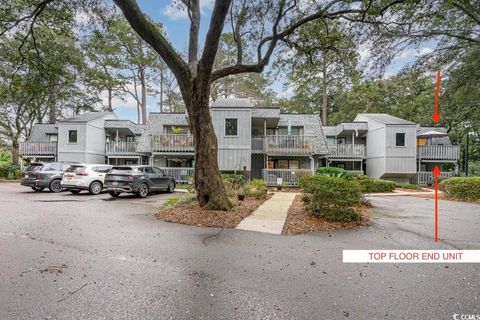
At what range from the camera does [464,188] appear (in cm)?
1341

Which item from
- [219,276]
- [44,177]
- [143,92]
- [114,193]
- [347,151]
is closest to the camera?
[219,276]

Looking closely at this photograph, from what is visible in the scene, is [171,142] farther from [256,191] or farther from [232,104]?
[256,191]

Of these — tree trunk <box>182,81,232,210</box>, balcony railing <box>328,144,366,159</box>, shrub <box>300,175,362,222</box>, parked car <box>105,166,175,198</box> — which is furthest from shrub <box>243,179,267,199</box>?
balcony railing <box>328,144,366,159</box>

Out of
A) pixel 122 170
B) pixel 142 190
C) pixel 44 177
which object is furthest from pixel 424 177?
pixel 44 177

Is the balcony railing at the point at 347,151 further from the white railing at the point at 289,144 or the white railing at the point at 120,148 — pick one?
the white railing at the point at 120,148

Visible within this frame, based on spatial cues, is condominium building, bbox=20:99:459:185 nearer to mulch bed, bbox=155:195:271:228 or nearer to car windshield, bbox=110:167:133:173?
car windshield, bbox=110:167:133:173

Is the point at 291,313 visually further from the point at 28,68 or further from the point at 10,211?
the point at 28,68

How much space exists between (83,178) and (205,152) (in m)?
9.51

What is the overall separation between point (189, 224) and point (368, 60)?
8396 mm

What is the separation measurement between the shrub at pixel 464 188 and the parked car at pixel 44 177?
2174 centimetres

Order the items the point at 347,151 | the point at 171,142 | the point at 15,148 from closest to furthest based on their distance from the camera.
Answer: the point at 171,142, the point at 347,151, the point at 15,148

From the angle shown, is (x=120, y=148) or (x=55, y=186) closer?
(x=55, y=186)

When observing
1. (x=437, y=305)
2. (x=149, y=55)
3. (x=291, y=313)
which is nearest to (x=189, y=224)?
(x=291, y=313)

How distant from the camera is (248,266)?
13.9ft
